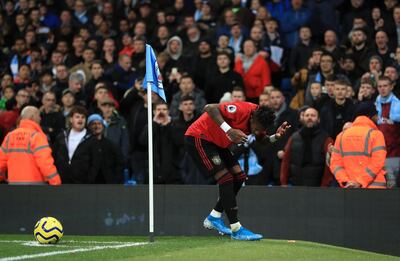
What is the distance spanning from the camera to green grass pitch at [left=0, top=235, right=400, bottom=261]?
11273 millimetres

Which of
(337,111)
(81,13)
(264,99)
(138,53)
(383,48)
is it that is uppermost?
(81,13)

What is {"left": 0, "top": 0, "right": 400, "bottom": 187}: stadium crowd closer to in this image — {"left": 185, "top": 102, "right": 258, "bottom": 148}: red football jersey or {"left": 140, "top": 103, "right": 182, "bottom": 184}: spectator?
{"left": 140, "top": 103, "right": 182, "bottom": 184}: spectator

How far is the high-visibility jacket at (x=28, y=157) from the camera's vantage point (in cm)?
1592

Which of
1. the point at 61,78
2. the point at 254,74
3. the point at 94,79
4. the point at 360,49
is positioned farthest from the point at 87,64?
the point at 360,49

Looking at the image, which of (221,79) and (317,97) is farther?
(221,79)

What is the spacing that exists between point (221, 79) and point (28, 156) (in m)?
4.82

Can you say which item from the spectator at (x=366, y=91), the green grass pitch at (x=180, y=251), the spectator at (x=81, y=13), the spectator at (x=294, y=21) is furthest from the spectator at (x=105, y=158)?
the spectator at (x=81, y=13)

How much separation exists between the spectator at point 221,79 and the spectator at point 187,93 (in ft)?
1.42

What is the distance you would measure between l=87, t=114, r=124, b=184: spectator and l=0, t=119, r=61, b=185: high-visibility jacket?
1.14 meters

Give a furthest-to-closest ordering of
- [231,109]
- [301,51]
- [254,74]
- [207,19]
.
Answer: [207,19] → [301,51] → [254,74] → [231,109]

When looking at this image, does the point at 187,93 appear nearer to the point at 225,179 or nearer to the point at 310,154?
the point at 310,154

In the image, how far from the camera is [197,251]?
11695 mm

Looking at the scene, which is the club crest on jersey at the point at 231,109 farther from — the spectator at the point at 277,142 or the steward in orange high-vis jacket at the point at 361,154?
the spectator at the point at 277,142

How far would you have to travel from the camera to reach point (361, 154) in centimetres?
1466
